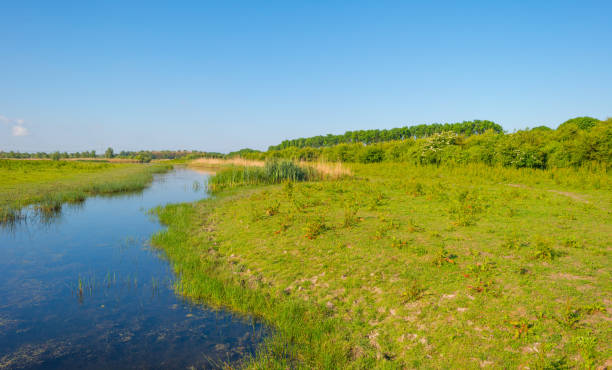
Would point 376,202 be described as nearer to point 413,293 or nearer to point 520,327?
point 413,293

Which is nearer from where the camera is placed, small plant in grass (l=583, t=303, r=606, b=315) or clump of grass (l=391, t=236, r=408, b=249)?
small plant in grass (l=583, t=303, r=606, b=315)

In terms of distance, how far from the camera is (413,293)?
18.2 ft

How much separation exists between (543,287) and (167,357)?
6.54m

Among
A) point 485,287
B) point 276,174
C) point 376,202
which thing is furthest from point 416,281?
point 276,174

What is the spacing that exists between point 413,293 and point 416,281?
0.46 metres

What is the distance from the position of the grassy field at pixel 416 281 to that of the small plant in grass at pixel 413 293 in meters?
0.02

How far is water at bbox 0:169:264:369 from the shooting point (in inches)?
189

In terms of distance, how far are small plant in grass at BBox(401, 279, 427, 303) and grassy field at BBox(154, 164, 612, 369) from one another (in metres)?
0.02

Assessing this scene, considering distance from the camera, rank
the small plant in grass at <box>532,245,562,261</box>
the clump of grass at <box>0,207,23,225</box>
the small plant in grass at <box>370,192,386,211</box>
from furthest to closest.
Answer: the clump of grass at <box>0,207,23,225</box>, the small plant in grass at <box>370,192,386,211</box>, the small plant in grass at <box>532,245,562,261</box>

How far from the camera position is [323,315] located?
18.3 feet

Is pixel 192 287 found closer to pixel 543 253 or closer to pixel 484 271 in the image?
pixel 484 271

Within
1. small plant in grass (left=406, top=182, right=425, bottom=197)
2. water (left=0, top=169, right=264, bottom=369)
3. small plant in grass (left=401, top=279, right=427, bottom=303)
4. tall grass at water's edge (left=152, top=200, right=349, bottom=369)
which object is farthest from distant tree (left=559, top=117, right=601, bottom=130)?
water (left=0, top=169, right=264, bottom=369)

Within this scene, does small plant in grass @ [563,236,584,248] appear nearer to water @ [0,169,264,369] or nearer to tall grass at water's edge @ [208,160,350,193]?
water @ [0,169,264,369]

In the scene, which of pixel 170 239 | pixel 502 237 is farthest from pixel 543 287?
pixel 170 239
